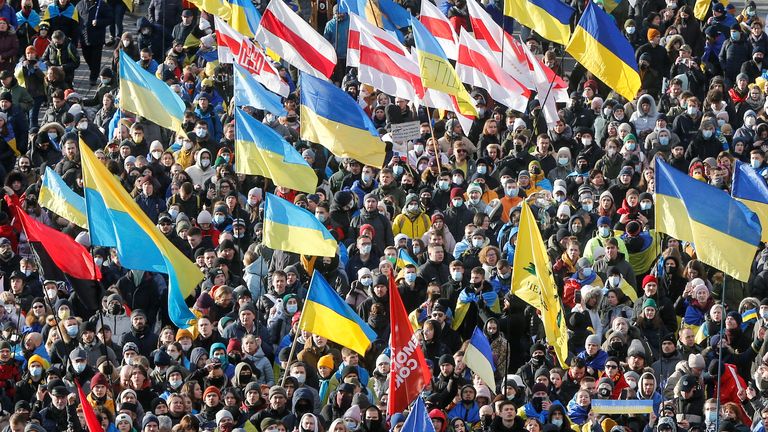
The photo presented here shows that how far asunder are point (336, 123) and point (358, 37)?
247cm

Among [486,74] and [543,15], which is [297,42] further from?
[543,15]

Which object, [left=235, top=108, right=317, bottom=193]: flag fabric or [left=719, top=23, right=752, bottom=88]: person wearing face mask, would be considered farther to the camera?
[left=719, top=23, right=752, bottom=88]: person wearing face mask

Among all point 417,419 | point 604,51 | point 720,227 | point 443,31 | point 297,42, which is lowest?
point 417,419

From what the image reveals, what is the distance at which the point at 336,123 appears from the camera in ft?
79.0

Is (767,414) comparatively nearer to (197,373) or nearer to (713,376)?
(713,376)

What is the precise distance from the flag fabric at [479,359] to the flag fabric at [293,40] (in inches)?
251

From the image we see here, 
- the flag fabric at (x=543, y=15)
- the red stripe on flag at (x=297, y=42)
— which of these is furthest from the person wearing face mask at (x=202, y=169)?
the flag fabric at (x=543, y=15)

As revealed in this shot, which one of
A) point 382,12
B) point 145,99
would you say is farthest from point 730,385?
point 382,12

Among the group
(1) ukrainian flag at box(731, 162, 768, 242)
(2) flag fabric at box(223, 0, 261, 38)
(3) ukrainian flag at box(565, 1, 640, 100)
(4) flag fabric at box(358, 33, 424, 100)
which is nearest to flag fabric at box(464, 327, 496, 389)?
(1) ukrainian flag at box(731, 162, 768, 242)

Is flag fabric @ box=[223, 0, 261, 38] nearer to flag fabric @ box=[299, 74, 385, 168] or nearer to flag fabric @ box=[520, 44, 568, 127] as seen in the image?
flag fabric @ box=[520, 44, 568, 127]

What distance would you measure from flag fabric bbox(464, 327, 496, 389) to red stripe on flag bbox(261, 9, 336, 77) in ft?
20.9

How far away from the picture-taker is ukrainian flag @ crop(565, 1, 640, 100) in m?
25.2

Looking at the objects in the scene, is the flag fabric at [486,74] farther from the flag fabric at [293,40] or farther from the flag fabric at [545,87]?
the flag fabric at [293,40]

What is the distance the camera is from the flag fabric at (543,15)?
2695cm
